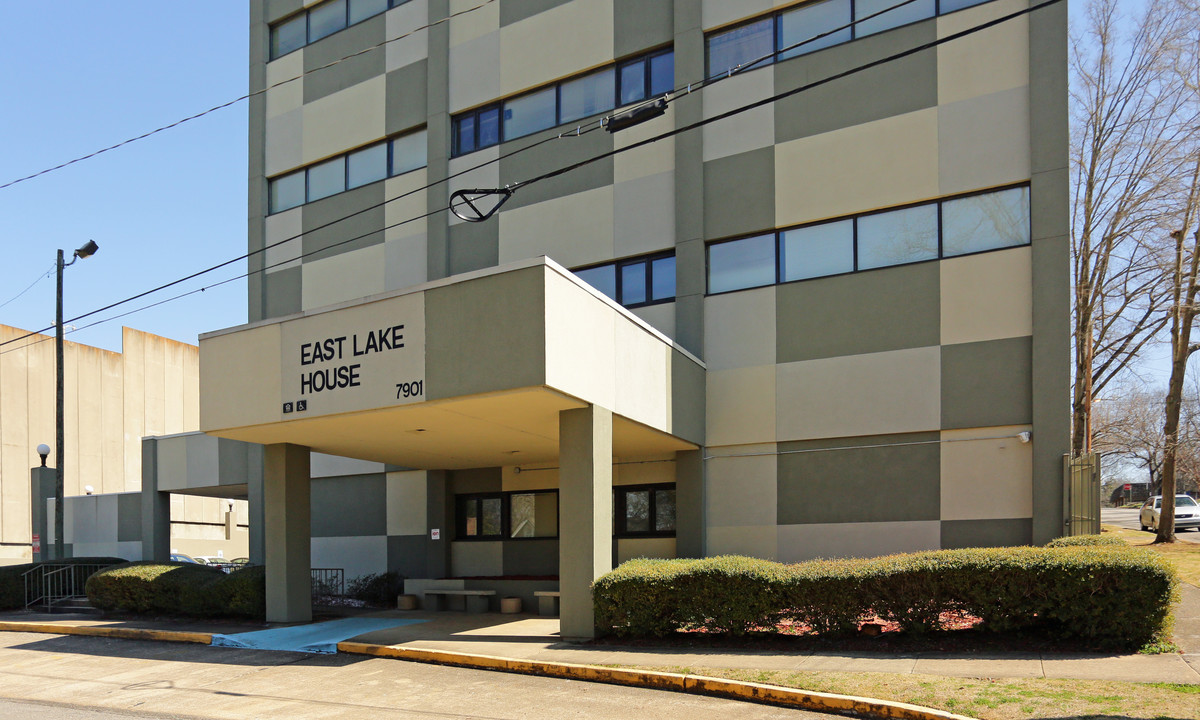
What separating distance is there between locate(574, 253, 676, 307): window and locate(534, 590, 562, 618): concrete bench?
6637mm

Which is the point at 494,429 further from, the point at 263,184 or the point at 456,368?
the point at 263,184

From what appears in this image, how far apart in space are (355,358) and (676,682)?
7386 millimetres

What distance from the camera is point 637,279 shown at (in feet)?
68.7

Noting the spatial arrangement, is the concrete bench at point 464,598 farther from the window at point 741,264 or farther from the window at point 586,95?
the window at point 586,95

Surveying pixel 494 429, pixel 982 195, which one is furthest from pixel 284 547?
pixel 982 195

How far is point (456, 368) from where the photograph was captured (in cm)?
1391

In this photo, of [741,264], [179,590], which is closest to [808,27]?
[741,264]

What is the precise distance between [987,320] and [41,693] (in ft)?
54.0

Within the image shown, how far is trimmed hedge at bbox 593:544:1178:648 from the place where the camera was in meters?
11.2

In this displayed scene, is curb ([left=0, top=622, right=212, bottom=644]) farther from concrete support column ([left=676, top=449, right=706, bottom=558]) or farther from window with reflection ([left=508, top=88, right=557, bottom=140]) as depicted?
window with reflection ([left=508, top=88, right=557, bottom=140])

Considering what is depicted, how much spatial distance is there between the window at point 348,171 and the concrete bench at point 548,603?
11947 millimetres

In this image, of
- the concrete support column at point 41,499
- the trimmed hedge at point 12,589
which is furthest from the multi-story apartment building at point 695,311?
the concrete support column at point 41,499

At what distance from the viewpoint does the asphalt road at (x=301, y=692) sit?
10.3m

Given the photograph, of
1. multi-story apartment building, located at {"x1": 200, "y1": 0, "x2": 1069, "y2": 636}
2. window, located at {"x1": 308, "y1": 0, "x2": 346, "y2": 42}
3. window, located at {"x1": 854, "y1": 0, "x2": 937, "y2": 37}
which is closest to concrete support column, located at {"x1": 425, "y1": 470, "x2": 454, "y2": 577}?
multi-story apartment building, located at {"x1": 200, "y1": 0, "x2": 1069, "y2": 636}
